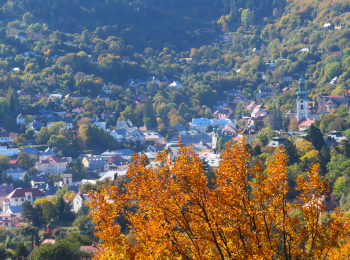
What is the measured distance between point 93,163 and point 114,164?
2449 mm

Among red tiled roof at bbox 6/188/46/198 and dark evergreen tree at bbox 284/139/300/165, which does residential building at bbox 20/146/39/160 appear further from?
dark evergreen tree at bbox 284/139/300/165

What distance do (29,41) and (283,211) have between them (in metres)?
94.2

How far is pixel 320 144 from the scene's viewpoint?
42094 millimetres

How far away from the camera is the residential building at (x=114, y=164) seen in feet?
199

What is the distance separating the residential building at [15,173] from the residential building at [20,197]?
27.7ft

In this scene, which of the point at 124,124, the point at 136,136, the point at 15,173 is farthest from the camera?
the point at 124,124

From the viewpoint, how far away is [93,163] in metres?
62.4

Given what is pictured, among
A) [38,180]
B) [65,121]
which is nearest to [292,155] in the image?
[38,180]

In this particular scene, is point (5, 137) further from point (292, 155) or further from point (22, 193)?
point (292, 155)

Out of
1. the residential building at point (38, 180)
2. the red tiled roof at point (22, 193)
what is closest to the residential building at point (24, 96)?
the residential building at point (38, 180)

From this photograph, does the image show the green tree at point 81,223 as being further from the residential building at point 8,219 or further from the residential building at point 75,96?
→ the residential building at point 75,96

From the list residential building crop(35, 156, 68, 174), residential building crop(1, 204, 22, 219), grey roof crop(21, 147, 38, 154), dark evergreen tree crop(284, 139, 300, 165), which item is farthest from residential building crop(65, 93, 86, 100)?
dark evergreen tree crop(284, 139, 300, 165)

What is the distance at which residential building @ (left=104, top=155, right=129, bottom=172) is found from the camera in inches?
2386

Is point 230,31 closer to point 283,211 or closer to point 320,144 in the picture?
point 320,144
